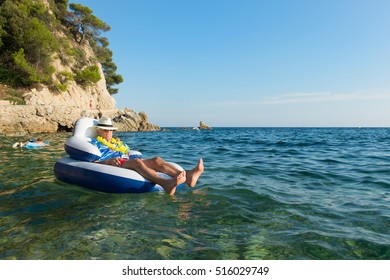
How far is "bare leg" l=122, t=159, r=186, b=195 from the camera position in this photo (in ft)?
17.3

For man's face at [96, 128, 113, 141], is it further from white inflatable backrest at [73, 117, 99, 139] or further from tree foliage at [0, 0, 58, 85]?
tree foliage at [0, 0, 58, 85]

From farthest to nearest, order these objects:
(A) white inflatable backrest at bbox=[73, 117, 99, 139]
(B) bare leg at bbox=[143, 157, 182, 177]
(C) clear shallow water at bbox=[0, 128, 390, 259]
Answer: (A) white inflatable backrest at bbox=[73, 117, 99, 139]
(B) bare leg at bbox=[143, 157, 182, 177]
(C) clear shallow water at bbox=[0, 128, 390, 259]

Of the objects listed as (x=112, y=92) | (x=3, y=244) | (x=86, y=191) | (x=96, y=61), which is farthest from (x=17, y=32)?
(x=3, y=244)

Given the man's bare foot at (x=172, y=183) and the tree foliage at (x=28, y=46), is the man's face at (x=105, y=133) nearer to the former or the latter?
the man's bare foot at (x=172, y=183)

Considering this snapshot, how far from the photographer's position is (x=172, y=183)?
208 inches

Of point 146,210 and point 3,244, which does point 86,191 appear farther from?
point 3,244

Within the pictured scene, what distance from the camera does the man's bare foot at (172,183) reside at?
17.2ft

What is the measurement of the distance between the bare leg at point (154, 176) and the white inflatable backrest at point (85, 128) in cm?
179

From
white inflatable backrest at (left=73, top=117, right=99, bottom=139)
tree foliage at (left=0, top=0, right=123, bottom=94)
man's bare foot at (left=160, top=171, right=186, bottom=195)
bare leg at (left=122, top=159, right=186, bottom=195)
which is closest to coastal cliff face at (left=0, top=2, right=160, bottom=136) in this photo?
tree foliage at (left=0, top=0, right=123, bottom=94)

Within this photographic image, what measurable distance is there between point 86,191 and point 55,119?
80.9 feet

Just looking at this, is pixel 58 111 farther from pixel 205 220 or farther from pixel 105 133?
pixel 205 220

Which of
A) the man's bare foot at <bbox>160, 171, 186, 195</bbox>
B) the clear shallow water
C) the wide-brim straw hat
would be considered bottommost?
the clear shallow water

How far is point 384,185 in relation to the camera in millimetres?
6613

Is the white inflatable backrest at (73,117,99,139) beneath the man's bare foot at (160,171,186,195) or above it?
above
